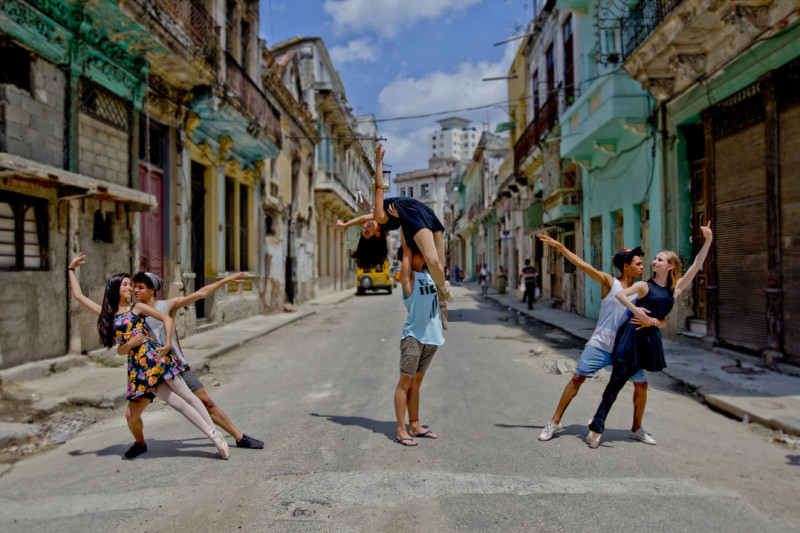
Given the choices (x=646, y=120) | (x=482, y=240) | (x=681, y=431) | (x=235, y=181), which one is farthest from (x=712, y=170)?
(x=482, y=240)

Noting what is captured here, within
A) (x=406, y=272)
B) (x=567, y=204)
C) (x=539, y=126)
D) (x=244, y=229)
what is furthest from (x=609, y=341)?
(x=539, y=126)

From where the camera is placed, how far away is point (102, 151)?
29.3ft

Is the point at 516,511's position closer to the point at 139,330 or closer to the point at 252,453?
the point at 252,453

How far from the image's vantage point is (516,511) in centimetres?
306

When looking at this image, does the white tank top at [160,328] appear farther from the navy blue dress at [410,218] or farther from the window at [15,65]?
the window at [15,65]

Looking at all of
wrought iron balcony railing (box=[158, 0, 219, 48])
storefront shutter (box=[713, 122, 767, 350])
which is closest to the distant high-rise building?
wrought iron balcony railing (box=[158, 0, 219, 48])

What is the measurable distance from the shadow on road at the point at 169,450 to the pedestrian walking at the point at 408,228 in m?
2.04

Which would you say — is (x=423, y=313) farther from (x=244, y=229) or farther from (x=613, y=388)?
(x=244, y=229)

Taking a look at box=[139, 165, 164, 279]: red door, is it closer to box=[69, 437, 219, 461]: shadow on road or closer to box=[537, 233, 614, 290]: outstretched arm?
box=[69, 437, 219, 461]: shadow on road

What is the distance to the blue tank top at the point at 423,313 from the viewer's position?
13.9ft

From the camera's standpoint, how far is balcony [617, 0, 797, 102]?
749 cm

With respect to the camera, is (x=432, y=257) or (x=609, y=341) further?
(x=609, y=341)

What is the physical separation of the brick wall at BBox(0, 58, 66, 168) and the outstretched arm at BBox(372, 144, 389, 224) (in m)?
5.48

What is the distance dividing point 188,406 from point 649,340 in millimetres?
3501
